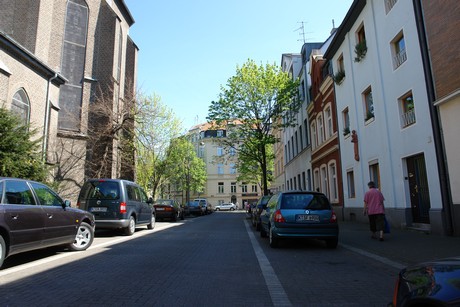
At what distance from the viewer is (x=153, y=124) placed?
29719 mm

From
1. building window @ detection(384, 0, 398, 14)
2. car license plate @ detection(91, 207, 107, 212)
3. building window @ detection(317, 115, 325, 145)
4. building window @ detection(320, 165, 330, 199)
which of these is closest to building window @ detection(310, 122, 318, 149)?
building window @ detection(317, 115, 325, 145)

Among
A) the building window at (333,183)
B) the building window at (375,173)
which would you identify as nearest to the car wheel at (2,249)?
the building window at (375,173)

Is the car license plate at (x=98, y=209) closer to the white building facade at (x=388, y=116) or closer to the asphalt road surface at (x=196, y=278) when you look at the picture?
the asphalt road surface at (x=196, y=278)

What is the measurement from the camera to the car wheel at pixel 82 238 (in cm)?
924

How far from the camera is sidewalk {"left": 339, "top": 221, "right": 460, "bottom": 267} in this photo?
7.66 meters

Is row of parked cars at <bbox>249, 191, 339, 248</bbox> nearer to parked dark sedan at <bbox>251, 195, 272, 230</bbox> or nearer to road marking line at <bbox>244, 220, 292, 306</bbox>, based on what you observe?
road marking line at <bbox>244, 220, 292, 306</bbox>

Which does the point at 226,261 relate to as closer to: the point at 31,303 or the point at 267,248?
the point at 267,248

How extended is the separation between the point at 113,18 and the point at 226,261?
25.4m

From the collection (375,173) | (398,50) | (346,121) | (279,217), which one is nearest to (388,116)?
(398,50)

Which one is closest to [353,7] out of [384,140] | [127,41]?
[384,140]

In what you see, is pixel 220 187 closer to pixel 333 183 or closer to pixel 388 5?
pixel 333 183

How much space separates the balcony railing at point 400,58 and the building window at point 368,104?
8.29ft

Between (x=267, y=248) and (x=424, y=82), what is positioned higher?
(x=424, y=82)

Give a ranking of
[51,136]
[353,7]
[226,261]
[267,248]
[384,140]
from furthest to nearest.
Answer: [51,136]
[353,7]
[384,140]
[267,248]
[226,261]
